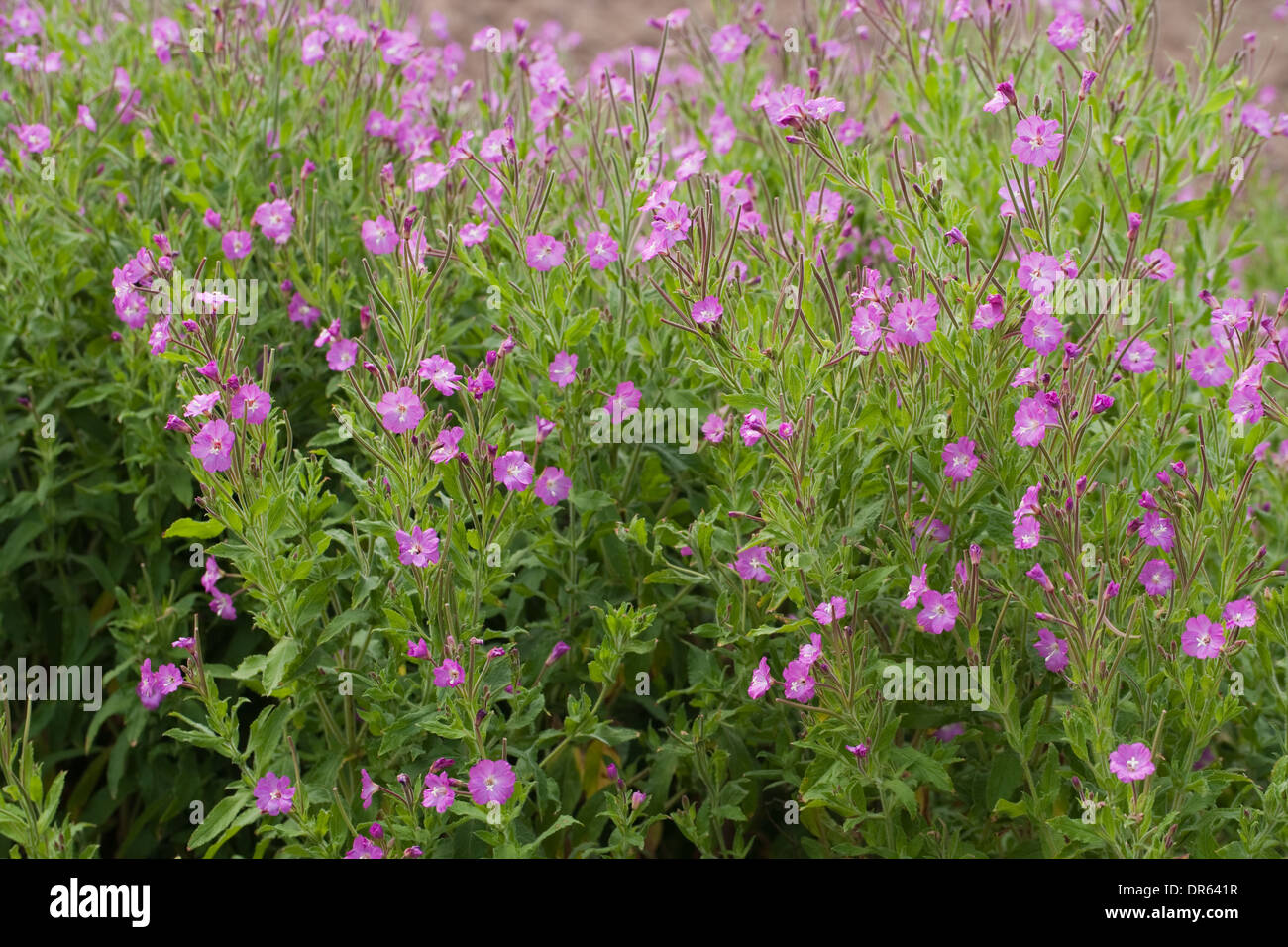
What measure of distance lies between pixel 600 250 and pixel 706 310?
0.50m

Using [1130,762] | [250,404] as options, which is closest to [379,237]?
[250,404]

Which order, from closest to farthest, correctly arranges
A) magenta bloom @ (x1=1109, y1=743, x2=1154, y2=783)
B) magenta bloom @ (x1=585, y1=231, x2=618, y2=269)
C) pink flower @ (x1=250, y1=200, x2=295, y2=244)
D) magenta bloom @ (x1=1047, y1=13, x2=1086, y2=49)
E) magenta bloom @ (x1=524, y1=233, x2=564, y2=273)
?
1. magenta bloom @ (x1=1109, y1=743, x2=1154, y2=783)
2. magenta bloom @ (x1=524, y1=233, x2=564, y2=273)
3. magenta bloom @ (x1=585, y1=231, x2=618, y2=269)
4. magenta bloom @ (x1=1047, y1=13, x2=1086, y2=49)
5. pink flower @ (x1=250, y1=200, x2=295, y2=244)

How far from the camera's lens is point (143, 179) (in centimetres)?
362

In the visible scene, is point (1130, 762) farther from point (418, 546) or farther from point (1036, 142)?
point (418, 546)

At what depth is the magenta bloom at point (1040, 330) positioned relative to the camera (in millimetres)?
2445

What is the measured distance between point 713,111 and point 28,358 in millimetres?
2235

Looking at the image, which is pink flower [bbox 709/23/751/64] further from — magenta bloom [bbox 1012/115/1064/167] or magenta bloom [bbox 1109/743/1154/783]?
magenta bloom [bbox 1109/743/1154/783]

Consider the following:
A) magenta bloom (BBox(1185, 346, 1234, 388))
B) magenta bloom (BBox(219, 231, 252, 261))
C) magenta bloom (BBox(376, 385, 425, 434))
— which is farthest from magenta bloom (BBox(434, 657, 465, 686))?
magenta bloom (BBox(1185, 346, 1234, 388))

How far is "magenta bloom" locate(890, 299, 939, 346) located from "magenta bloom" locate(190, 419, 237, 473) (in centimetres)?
129

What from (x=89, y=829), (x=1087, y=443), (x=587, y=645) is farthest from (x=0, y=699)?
(x=1087, y=443)

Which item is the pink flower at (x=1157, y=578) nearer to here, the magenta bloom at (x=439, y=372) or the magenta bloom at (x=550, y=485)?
the magenta bloom at (x=550, y=485)

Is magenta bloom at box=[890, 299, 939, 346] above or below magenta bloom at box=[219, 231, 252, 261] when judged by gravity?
below

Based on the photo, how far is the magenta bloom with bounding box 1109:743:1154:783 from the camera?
2.30m

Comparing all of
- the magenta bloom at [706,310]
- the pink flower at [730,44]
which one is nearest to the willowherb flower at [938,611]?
the magenta bloom at [706,310]
